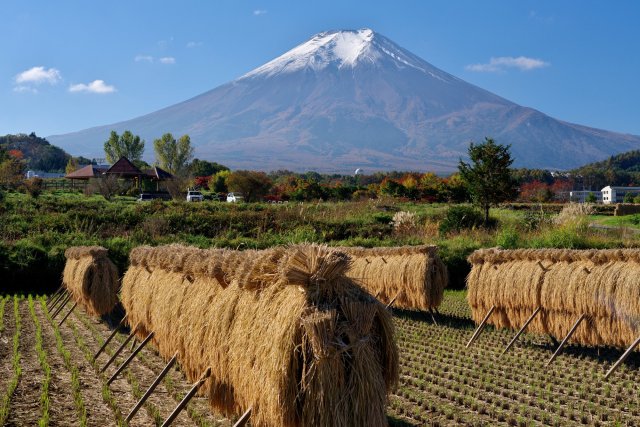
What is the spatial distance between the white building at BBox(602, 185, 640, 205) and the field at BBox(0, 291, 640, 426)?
74948 millimetres

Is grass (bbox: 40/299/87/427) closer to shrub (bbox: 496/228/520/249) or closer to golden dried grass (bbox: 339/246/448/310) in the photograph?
golden dried grass (bbox: 339/246/448/310)

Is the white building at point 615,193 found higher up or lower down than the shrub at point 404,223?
higher up

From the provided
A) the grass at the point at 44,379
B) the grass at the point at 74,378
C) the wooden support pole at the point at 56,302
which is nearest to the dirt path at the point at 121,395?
the grass at the point at 74,378

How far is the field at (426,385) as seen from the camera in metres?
9.73

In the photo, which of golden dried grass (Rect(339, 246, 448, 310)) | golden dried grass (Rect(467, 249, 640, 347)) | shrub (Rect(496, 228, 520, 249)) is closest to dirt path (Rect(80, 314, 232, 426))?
golden dried grass (Rect(339, 246, 448, 310))

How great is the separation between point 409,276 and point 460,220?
62.9 feet

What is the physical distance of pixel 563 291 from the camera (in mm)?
14039

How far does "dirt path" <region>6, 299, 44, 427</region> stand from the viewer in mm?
9750

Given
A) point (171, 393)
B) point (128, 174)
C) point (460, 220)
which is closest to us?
point (171, 393)

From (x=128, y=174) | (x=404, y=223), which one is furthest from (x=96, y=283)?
(x=128, y=174)

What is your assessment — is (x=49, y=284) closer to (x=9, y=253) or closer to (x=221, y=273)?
(x=9, y=253)

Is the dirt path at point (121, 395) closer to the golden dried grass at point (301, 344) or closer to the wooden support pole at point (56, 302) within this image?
the golden dried grass at point (301, 344)

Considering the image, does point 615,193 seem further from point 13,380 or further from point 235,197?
point 13,380

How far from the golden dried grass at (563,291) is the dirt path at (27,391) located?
10.1m
